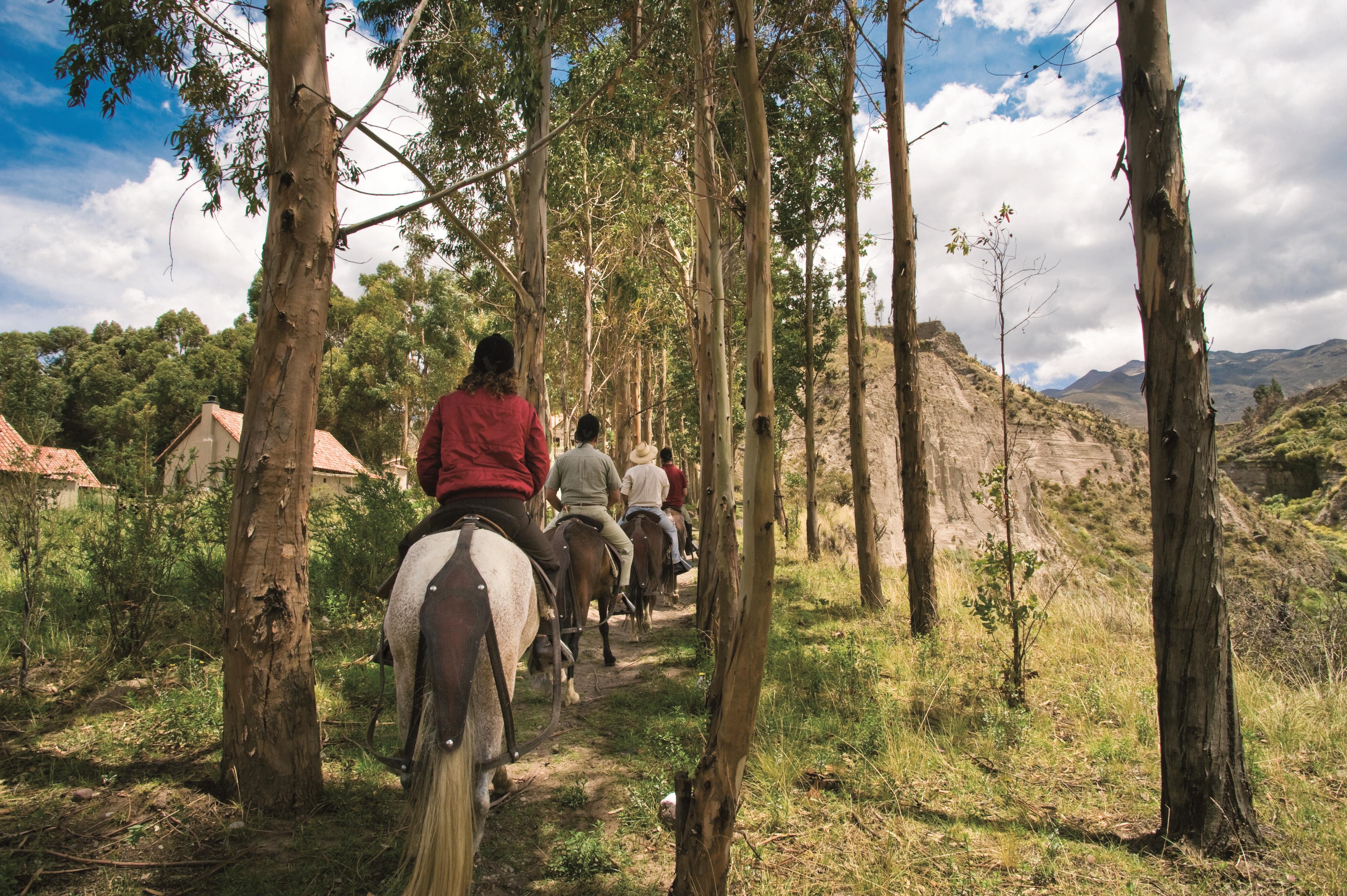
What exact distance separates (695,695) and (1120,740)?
10.6ft

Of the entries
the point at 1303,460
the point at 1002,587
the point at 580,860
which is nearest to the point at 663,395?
the point at 1002,587

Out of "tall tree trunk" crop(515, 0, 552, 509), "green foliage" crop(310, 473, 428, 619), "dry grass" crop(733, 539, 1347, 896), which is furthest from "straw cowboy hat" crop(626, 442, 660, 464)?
"dry grass" crop(733, 539, 1347, 896)

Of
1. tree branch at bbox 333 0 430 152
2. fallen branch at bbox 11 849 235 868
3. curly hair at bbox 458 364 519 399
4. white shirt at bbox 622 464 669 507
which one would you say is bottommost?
fallen branch at bbox 11 849 235 868

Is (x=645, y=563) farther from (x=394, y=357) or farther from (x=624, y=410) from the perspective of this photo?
(x=394, y=357)

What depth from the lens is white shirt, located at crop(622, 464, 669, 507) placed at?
338 inches

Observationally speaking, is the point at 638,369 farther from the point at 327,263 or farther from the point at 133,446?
the point at 327,263

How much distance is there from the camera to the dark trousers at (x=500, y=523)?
3637 millimetres

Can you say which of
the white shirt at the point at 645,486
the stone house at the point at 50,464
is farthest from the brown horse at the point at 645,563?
the stone house at the point at 50,464

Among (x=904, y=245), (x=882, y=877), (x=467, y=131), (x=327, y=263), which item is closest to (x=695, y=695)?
(x=882, y=877)

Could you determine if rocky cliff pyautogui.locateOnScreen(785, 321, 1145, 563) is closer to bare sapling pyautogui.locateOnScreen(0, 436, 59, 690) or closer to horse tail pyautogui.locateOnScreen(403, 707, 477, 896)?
bare sapling pyautogui.locateOnScreen(0, 436, 59, 690)

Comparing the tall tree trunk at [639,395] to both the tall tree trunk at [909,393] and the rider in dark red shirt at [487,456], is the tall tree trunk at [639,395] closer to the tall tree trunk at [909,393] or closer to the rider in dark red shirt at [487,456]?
Result: the tall tree trunk at [909,393]

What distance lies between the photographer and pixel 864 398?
381 inches

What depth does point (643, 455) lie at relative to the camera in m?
8.73

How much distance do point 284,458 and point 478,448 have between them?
1.06 m
